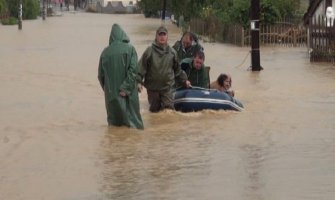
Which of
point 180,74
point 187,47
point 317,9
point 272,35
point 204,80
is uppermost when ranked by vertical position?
point 317,9

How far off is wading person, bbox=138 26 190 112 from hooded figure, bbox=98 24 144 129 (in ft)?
2.26

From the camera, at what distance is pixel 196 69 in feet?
47.0

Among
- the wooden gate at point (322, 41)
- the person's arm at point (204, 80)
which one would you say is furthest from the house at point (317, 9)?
the person's arm at point (204, 80)

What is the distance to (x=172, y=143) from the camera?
11.7 m

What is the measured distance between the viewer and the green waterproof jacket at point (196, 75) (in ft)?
47.1

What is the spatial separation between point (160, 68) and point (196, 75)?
1.24 m

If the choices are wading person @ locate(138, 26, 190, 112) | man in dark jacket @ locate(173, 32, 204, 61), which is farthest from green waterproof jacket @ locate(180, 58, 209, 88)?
wading person @ locate(138, 26, 190, 112)

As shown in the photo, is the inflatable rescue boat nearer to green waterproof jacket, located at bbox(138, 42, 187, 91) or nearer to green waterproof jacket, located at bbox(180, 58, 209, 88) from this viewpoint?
green waterproof jacket, located at bbox(180, 58, 209, 88)

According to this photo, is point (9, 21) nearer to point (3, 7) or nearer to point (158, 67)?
point (3, 7)

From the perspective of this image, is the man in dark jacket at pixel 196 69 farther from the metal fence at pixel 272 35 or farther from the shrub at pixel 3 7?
the shrub at pixel 3 7

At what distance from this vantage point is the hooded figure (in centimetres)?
1228

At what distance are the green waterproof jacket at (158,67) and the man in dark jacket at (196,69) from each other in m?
0.59

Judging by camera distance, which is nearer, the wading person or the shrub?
the wading person

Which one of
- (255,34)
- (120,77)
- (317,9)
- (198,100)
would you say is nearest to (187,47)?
(198,100)
